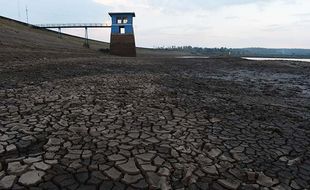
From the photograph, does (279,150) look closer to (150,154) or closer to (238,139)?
(238,139)

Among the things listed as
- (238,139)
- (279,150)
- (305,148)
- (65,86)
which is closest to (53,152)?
(238,139)

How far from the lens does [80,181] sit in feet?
14.6

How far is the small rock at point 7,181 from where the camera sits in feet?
13.8

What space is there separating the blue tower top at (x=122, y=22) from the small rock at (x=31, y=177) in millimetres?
44280

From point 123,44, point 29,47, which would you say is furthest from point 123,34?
point 29,47

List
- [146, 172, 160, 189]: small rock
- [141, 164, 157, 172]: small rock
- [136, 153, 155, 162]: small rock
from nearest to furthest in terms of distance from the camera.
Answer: [146, 172, 160, 189]: small rock, [141, 164, 157, 172]: small rock, [136, 153, 155, 162]: small rock

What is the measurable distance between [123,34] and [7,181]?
A: 1756 inches

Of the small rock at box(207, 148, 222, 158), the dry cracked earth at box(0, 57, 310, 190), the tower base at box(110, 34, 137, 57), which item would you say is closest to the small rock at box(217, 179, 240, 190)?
the dry cracked earth at box(0, 57, 310, 190)

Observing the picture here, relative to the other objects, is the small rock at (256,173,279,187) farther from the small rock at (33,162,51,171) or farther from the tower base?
the tower base

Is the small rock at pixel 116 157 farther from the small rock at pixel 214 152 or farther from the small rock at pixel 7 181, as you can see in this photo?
the small rock at pixel 214 152

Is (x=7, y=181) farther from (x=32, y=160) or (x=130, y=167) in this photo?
(x=130, y=167)

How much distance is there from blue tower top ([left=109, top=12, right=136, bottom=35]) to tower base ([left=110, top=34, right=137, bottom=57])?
639mm

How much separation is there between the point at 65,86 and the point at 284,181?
29.4ft

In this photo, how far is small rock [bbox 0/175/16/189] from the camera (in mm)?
4215
